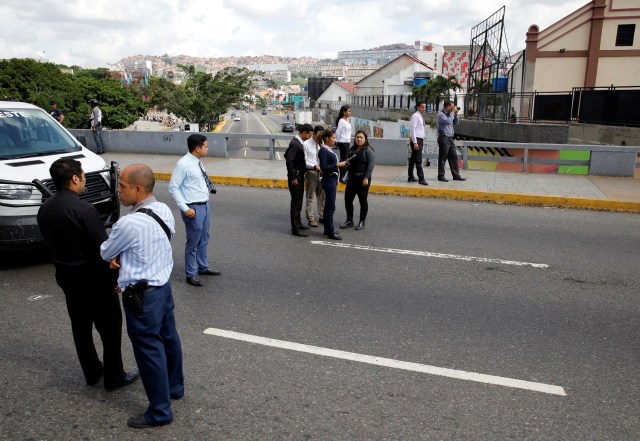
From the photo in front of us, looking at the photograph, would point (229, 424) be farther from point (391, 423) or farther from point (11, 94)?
point (11, 94)

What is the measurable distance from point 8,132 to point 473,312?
6762mm

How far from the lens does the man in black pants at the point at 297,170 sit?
797 cm

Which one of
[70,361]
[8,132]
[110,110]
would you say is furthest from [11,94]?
[70,361]

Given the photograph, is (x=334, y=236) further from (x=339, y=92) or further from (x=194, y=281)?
(x=339, y=92)

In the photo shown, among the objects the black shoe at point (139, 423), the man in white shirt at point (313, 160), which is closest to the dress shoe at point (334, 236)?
the man in white shirt at point (313, 160)

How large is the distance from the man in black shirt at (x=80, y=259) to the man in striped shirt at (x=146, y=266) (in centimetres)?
43

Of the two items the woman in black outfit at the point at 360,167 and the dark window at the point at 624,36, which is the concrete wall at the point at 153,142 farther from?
the dark window at the point at 624,36

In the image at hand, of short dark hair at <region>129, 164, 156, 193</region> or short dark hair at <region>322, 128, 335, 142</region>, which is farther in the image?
short dark hair at <region>322, 128, 335, 142</region>

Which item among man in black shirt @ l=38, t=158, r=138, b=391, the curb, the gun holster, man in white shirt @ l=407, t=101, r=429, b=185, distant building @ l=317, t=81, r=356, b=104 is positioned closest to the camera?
the gun holster

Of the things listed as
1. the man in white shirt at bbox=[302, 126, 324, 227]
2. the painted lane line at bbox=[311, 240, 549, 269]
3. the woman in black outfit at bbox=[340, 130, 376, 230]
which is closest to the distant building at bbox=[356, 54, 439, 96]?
the woman in black outfit at bbox=[340, 130, 376, 230]

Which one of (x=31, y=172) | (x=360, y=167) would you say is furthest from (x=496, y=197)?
(x=31, y=172)

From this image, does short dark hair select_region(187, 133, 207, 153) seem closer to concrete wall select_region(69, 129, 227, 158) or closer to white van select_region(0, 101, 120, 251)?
white van select_region(0, 101, 120, 251)

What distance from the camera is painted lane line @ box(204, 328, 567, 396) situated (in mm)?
3982

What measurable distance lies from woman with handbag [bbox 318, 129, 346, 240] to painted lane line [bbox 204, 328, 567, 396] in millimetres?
3596
